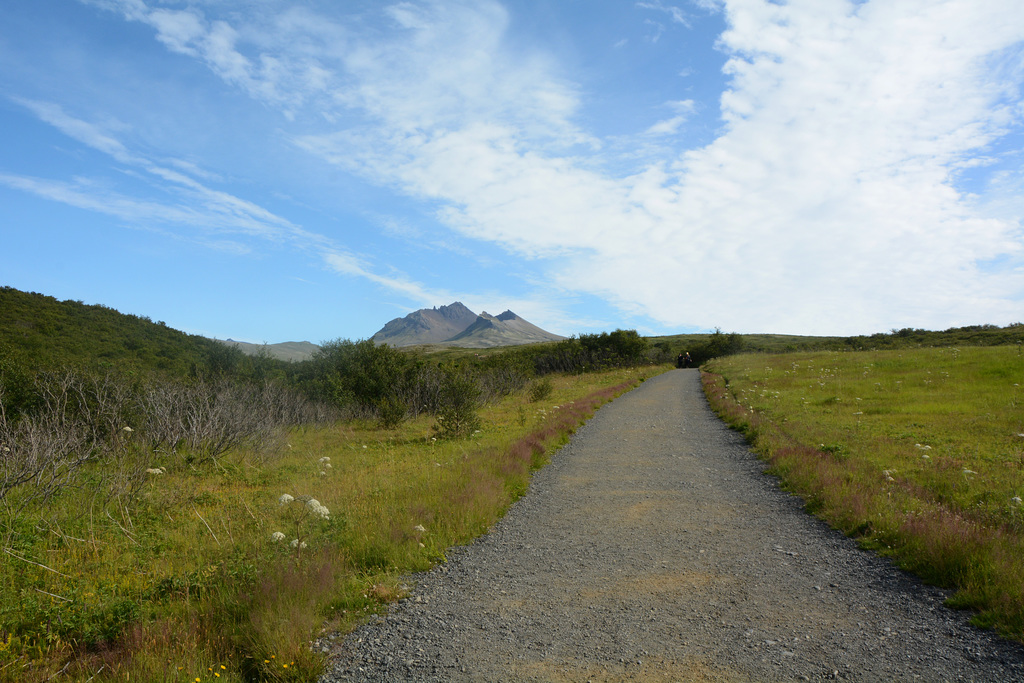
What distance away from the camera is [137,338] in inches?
1613

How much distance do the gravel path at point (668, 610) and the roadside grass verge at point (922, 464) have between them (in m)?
0.30

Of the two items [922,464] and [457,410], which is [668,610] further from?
[457,410]

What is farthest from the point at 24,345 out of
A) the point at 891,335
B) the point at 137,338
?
the point at 891,335

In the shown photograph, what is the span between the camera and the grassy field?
11.2 feet

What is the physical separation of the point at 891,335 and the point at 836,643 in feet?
243

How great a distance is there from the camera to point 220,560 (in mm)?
4930

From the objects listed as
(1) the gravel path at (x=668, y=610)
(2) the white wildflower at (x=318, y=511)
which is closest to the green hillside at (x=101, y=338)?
(2) the white wildflower at (x=318, y=511)

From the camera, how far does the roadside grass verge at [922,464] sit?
Answer: 4.57 m

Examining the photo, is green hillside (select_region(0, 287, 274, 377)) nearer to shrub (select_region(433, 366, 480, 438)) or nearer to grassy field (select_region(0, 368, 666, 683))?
shrub (select_region(433, 366, 480, 438))

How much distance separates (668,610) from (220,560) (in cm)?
414

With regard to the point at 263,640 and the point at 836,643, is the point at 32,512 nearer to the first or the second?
the point at 263,640

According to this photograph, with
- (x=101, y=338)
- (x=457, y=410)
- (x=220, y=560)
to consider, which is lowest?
(x=220, y=560)

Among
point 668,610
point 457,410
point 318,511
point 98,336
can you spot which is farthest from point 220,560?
point 98,336

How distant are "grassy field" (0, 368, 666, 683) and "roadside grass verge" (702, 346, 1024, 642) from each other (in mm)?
4553
